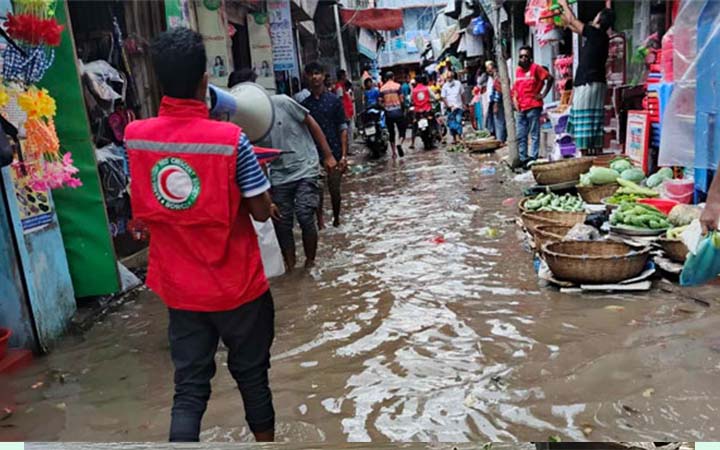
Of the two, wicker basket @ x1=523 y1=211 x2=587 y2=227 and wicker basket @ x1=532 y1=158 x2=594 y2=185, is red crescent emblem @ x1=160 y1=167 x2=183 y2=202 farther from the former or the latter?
wicker basket @ x1=532 y1=158 x2=594 y2=185

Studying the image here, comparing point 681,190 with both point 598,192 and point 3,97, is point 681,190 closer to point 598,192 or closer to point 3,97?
point 598,192

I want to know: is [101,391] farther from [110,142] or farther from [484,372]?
[110,142]

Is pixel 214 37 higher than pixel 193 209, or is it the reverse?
pixel 214 37

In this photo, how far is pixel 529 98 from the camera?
9008 mm

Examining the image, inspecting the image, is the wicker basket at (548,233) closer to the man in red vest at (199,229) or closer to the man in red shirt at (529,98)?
the man in red vest at (199,229)

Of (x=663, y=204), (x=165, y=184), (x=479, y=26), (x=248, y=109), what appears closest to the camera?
(x=165, y=184)

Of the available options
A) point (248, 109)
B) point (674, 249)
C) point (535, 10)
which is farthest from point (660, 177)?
point (535, 10)

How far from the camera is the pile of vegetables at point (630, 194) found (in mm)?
5211

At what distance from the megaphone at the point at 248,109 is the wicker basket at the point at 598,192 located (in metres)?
3.64

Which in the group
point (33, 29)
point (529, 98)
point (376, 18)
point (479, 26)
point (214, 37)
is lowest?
point (529, 98)

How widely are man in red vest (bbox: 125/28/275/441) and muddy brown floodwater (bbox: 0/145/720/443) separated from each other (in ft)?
1.74

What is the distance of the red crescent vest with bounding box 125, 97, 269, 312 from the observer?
6.67 feet

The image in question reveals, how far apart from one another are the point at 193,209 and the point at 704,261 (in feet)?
6.86

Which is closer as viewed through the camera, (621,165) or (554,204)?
(554,204)
